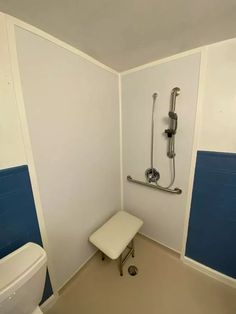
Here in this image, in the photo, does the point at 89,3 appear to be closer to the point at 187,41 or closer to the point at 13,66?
the point at 13,66

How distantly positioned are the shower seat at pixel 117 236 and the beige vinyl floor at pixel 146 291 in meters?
0.15

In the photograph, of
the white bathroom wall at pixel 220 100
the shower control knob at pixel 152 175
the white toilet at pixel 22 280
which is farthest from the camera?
the shower control knob at pixel 152 175

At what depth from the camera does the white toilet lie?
702 millimetres

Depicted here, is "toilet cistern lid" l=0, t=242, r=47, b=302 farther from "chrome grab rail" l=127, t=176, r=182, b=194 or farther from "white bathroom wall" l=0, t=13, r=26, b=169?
"chrome grab rail" l=127, t=176, r=182, b=194

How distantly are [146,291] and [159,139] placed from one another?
148cm

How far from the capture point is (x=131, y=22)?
34.3 inches

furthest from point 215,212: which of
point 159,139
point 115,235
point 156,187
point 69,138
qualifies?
point 69,138

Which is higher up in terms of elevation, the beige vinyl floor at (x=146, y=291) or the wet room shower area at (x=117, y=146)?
the wet room shower area at (x=117, y=146)

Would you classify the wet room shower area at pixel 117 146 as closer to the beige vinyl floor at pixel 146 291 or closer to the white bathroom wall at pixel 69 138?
the white bathroom wall at pixel 69 138

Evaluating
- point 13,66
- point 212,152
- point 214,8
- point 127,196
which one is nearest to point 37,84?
point 13,66

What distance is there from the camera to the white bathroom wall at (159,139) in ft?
4.19

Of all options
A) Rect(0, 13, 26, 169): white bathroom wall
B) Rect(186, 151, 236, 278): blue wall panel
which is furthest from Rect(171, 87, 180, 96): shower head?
Rect(0, 13, 26, 169): white bathroom wall

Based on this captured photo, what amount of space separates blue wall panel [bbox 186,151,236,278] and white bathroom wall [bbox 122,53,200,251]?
12cm

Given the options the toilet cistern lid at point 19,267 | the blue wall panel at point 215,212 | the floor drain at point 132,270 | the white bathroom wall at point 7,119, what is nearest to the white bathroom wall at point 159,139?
the blue wall panel at point 215,212
